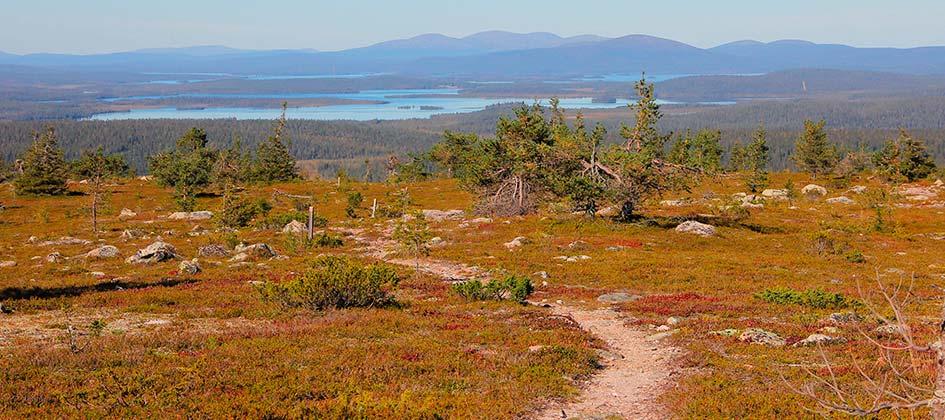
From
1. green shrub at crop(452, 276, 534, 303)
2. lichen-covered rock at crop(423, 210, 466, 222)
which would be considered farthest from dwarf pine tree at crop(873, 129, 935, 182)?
green shrub at crop(452, 276, 534, 303)

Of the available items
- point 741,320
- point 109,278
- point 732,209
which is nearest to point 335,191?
point 732,209

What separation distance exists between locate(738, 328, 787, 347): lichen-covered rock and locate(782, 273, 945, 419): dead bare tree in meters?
1.91

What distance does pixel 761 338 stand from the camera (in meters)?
18.2

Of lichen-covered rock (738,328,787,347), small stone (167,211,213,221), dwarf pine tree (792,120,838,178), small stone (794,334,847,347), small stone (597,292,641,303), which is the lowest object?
small stone (167,211,213,221)

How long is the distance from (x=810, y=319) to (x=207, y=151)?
92.1 meters

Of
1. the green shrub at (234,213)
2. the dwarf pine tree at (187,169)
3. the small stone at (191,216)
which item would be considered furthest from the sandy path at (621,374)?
the dwarf pine tree at (187,169)

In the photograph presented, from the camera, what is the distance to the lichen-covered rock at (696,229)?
45562 millimetres

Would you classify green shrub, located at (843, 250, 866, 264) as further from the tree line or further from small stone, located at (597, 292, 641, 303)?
small stone, located at (597, 292, 641, 303)

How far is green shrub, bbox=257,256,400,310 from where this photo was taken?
22406mm

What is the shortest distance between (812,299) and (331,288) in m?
15.5

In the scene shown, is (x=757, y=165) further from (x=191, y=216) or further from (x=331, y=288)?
(x=331, y=288)

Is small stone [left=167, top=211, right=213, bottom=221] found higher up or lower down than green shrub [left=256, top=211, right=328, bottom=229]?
lower down

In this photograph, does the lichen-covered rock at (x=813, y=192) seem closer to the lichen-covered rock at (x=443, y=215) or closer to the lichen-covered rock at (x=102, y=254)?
the lichen-covered rock at (x=443, y=215)

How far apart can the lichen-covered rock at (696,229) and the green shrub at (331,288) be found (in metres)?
27.5
